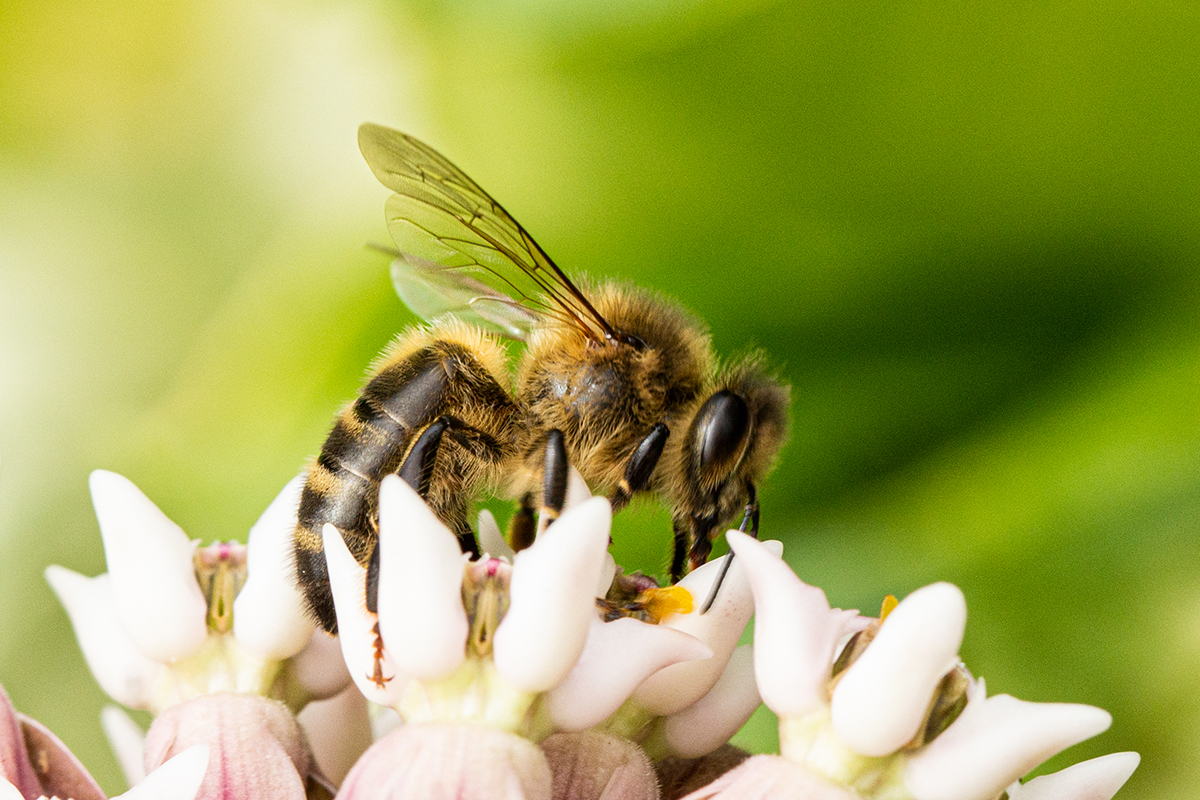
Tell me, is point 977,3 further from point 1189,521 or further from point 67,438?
point 67,438

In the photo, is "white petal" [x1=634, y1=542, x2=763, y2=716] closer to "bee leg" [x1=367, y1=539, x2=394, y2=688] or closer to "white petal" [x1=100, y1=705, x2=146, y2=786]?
"bee leg" [x1=367, y1=539, x2=394, y2=688]

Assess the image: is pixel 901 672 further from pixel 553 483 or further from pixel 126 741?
pixel 126 741

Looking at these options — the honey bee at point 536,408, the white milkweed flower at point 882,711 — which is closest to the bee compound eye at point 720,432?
the honey bee at point 536,408

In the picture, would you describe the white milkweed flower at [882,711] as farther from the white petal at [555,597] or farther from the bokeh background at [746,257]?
the bokeh background at [746,257]

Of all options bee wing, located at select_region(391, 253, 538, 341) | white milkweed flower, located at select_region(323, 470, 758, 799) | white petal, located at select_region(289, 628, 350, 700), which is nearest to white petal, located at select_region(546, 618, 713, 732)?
white milkweed flower, located at select_region(323, 470, 758, 799)

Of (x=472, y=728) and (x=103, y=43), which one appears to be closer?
(x=472, y=728)

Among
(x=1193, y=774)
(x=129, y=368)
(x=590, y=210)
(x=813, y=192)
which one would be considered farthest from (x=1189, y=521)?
(x=129, y=368)

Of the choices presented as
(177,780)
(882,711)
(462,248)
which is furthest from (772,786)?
(462,248)
